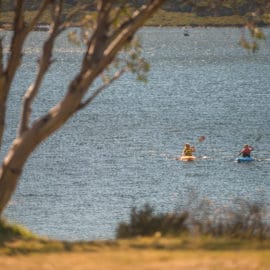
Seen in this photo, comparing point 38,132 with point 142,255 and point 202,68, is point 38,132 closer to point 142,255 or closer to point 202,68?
point 142,255

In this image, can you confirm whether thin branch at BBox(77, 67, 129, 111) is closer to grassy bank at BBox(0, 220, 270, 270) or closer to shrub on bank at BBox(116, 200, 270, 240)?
shrub on bank at BBox(116, 200, 270, 240)

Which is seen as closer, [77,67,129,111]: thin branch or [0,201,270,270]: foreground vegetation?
[0,201,270,270]: foreground vegetation

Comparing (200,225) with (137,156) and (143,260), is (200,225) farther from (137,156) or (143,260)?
(137,156)

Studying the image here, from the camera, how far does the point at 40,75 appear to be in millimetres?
16391

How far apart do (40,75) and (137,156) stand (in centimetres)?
4141

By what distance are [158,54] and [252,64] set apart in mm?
26690

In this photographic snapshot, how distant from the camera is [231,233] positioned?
15406 millimetres

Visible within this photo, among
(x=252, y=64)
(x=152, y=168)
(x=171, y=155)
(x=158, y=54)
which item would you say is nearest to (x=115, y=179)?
(x=152, y=168)

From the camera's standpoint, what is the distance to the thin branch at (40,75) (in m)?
16.3

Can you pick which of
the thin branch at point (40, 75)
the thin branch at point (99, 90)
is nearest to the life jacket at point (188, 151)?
the thin branch at point (99, 90)

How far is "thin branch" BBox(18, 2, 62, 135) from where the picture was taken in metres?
16.3

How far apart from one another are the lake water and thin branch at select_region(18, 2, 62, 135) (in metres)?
4.72

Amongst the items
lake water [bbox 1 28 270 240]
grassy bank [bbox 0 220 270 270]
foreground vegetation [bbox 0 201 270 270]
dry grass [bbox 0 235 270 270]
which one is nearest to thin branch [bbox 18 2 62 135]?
foreground vegetation [bbox 0 201 270 270]

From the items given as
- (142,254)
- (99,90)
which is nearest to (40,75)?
(99,90)
